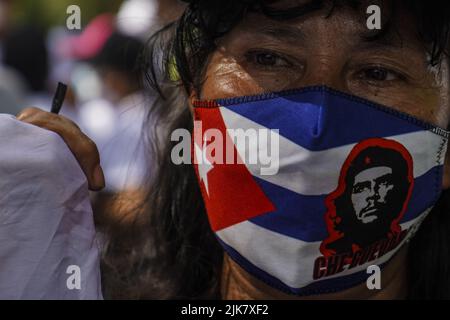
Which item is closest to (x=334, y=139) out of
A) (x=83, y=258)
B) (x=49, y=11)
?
(x=83, y=258)

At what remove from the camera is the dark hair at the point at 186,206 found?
2182mm

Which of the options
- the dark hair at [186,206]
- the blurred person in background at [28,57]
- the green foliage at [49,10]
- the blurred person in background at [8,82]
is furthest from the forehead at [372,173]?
the green foliage at [49,10]

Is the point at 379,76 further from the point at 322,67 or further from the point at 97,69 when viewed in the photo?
the point at 97,69

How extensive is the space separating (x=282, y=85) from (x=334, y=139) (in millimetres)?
223

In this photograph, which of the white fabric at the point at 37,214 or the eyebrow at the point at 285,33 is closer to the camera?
the white fabric at the point at 37,214

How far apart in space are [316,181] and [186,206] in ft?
2.57

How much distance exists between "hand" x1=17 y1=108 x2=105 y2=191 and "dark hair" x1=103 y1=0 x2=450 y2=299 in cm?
45

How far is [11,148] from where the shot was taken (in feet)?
6.52

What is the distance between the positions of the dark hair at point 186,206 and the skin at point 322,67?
4 cm

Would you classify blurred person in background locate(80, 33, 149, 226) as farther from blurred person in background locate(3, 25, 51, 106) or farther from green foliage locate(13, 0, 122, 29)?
green foliage locate(13, 0, 122, 29)

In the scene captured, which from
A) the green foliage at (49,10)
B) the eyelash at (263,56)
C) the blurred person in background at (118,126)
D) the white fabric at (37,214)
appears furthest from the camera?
the green foliage at (49,10)

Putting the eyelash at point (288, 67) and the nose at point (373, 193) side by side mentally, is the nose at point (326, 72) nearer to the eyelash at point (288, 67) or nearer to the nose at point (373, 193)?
the eyelash at point (288, 67)

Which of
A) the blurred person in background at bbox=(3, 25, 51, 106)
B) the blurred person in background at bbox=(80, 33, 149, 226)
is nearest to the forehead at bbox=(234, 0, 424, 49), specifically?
the blurred person in background at bbox=(80, 33, 149, 226)
